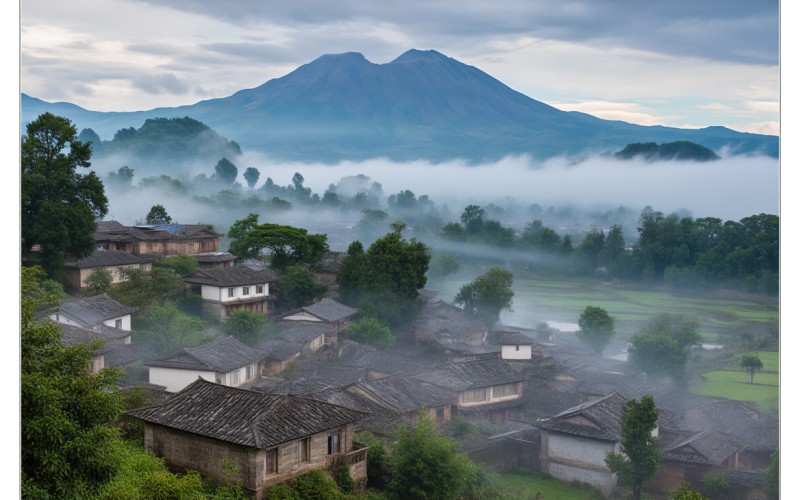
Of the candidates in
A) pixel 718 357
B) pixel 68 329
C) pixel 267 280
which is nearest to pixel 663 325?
pixel 718 357

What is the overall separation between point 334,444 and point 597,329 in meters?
9.62

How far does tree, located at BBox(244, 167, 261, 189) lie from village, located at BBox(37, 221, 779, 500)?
1687cm

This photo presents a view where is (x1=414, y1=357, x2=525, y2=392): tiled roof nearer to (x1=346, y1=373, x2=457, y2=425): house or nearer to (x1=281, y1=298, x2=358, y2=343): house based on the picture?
(x1=346, y1=373, x2=457, y2=425): house

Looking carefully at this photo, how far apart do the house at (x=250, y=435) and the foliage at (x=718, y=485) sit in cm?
409

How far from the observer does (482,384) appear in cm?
1049

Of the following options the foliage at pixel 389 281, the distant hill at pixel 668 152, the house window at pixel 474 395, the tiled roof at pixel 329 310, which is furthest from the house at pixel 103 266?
the distant hill at pixel 668 152

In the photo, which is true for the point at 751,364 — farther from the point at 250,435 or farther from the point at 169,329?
the point at 250,435

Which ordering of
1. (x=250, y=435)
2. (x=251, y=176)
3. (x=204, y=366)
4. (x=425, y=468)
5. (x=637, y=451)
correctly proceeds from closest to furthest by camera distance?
(x=250, y=435) → (x=425, y=468) → (x=637, y=451) → (x=204, y=366) → (x=251, y=176)

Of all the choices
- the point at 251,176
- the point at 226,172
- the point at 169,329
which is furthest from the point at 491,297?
the point at 251,176

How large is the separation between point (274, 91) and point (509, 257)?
461 inches

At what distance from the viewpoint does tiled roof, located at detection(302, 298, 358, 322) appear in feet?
40.2

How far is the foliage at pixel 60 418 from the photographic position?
3.88 metres

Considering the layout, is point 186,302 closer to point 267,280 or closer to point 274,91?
point 267,280

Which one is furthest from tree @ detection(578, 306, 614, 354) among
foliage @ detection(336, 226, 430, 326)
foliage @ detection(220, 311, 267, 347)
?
foliage @ detection(220, 311, 267, 347)
